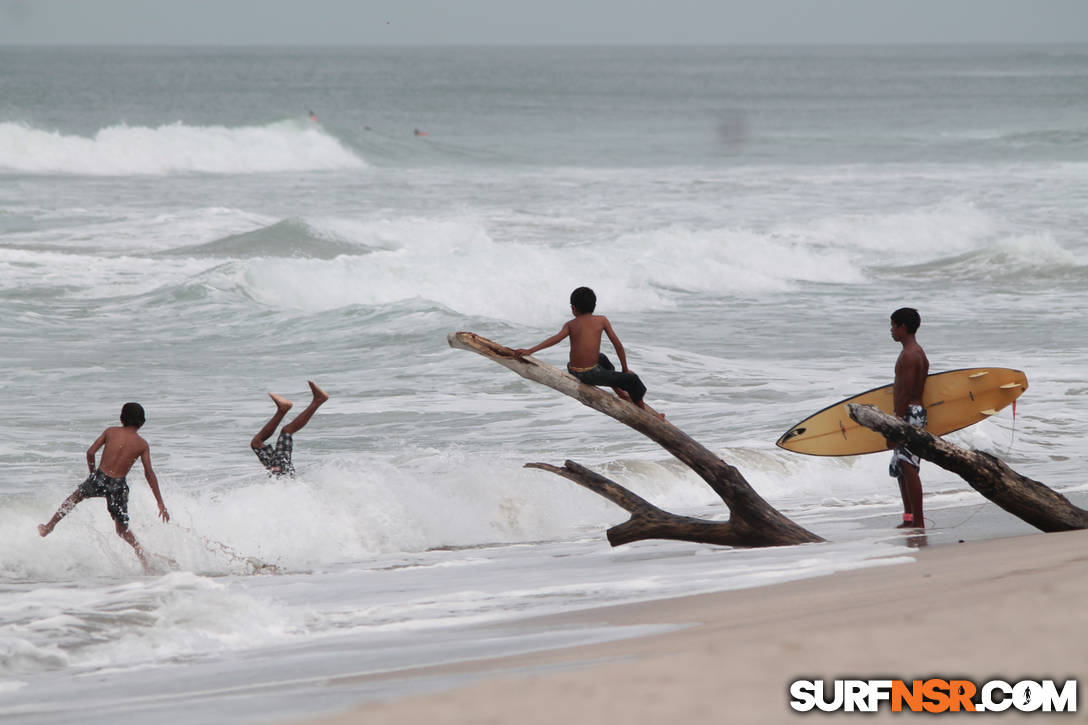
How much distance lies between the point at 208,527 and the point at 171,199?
86.5 feet

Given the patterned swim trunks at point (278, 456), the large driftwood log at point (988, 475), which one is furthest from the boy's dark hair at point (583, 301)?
the patterned swim trunks at point (278, 456)

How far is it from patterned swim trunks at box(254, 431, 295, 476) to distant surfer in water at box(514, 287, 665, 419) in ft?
8.45

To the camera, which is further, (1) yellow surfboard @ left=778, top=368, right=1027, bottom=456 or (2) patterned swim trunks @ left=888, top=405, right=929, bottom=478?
(1) yellow surfboard @ left=778, top=368, right=1027, bottom=456

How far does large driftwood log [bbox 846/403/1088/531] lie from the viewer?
650 centimetres

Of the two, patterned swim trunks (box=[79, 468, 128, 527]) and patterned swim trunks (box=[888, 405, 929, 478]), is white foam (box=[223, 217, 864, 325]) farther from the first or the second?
patterned swim trunks (box=[888, 405, 929, 478])

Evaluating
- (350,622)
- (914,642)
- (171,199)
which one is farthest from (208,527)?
(171,199)

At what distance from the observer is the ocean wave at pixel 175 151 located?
4262cm

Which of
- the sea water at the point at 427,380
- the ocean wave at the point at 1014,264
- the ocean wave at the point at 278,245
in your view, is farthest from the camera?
the ocean wave at the point at 278,245

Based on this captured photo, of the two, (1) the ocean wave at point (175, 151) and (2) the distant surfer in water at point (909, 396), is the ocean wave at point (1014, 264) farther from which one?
(1) the ocean wave at point (175, 151)

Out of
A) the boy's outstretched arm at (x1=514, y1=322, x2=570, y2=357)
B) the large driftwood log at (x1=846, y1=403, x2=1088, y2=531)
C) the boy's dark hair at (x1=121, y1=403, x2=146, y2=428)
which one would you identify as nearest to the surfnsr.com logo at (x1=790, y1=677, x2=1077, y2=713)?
the large driftwood log at (x1=846, y1=403, x2=1088, y2=531)

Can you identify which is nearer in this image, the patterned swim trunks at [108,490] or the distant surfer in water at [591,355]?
the distant surfer in water at [591,355]

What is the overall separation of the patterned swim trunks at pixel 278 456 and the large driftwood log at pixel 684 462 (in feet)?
8.10

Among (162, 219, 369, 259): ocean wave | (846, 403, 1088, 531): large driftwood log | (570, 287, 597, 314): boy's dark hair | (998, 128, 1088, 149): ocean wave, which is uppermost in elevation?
(998, 128, 1088, 149): ocean wave

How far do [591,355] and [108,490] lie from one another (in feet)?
10.1
